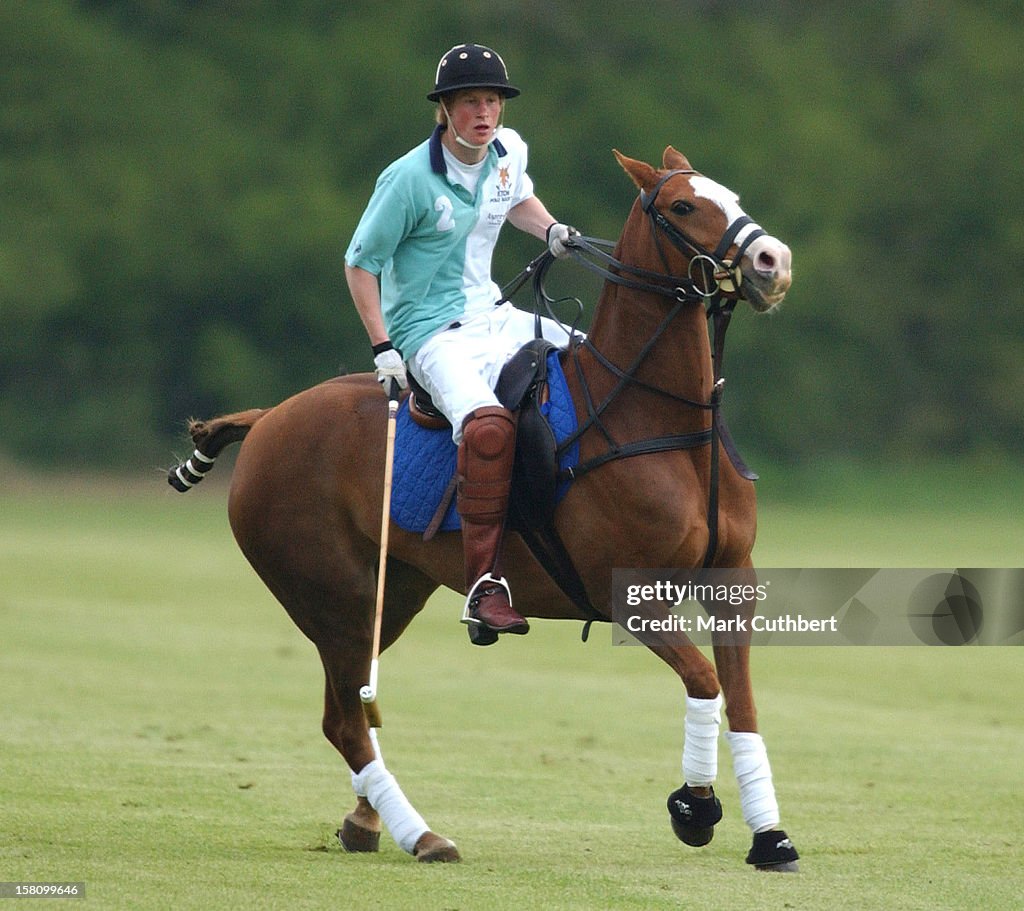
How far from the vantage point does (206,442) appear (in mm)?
7828

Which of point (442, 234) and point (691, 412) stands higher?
point (442, 234)

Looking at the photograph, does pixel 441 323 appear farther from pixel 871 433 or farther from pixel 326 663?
pixel 871 433

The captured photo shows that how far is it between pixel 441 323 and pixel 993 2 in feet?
129

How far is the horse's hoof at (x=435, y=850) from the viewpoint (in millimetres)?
6582

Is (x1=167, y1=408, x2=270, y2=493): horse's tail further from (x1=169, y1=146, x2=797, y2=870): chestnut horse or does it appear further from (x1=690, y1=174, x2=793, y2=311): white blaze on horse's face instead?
(x1=690, y1=174, x2=793, y2=311): white blaze on horse's face

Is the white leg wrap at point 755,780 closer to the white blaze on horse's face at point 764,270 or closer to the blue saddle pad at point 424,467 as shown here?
the blue saddle pad at point 424,467

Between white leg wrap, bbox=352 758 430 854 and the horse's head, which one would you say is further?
white leg wrap, bbox=352 758 430 854

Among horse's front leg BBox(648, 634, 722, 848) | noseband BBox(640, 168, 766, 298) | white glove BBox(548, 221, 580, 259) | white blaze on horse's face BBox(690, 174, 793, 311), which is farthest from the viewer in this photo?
white glove BBox(548, 221, 580, 259)

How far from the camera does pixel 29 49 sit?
36.4 m

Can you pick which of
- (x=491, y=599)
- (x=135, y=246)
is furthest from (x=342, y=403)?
(x=135, y=246)

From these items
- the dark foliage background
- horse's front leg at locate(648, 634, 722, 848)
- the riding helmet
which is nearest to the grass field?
horse's front leg at locate(648, 634, 722, 848)

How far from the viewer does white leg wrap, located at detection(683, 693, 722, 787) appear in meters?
6.16

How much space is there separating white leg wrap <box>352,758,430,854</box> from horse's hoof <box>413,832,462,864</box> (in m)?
0.03

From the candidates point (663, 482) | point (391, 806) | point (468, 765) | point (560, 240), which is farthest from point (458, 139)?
point (468, 765)
